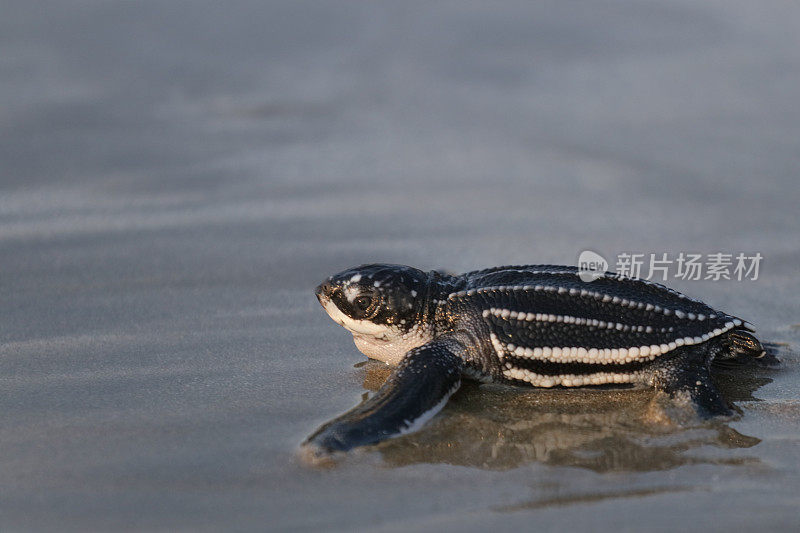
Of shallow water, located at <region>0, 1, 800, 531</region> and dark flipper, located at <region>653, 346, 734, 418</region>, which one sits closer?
shallow water, located at <region>0, 1, 800, 531</region>

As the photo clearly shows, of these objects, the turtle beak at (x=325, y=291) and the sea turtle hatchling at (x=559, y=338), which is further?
the turtle beak at (x=325, y=291)

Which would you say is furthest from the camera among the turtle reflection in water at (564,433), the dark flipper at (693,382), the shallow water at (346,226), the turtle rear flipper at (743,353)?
the turtle rear flipper at (743,353)

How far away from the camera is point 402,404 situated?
356 centimetres

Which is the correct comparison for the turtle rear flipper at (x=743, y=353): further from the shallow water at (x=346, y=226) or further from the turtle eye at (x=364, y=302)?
the turtle eye at (x=364, y=302)

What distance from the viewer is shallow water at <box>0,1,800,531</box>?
121 inches

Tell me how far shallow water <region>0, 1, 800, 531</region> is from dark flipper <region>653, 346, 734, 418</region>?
9 centimetres

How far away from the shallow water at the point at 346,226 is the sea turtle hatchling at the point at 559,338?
13 centimetres

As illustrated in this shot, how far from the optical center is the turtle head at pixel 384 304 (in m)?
4.12

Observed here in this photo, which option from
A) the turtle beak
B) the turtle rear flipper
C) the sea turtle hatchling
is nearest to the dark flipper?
the sea turtle hatchling

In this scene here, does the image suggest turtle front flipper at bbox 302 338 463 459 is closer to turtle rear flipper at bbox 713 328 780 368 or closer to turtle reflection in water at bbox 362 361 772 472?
turtle reflection in water at bbox 362 361 772 472

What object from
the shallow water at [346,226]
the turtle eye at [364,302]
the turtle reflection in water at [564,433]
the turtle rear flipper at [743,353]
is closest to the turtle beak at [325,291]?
the turtle eye at [364,302]

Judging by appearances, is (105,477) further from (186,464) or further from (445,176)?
(445,176)

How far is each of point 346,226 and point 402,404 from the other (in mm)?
2506

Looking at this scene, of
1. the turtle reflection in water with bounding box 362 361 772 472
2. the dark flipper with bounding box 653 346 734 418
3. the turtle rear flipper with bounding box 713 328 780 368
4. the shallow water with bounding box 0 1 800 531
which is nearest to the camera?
the shallow water with bounding box 0 1 800 531
